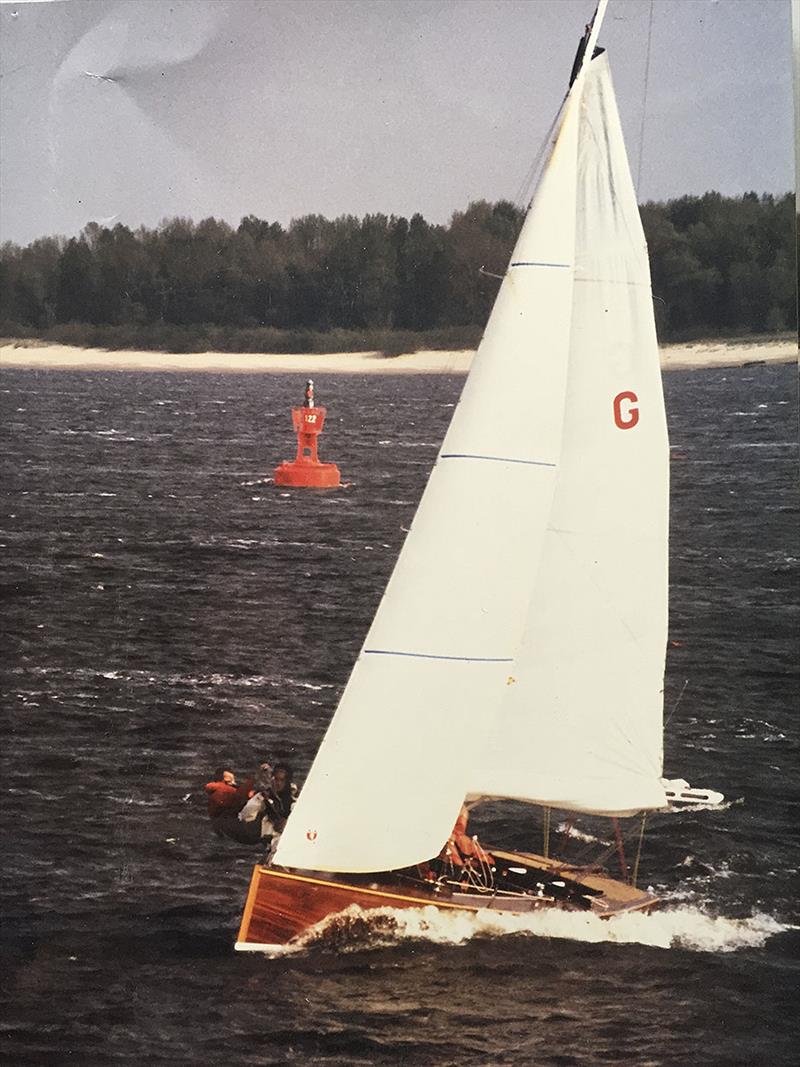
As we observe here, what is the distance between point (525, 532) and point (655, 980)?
5.53ft

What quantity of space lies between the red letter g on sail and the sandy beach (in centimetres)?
35

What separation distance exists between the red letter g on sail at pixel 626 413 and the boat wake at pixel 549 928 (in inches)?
70.5

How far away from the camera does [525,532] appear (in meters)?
6.44

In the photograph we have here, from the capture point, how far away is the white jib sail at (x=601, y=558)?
21.1ft

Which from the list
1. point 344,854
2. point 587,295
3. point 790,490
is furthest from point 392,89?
point 344,854

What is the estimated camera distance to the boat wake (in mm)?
6652

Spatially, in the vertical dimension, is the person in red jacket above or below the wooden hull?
above

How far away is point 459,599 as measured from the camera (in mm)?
6441

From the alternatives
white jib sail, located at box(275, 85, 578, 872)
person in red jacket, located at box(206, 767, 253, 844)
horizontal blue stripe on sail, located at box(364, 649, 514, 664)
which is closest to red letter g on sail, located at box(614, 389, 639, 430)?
white jib sail, located at box(275, 85, 578, 872)

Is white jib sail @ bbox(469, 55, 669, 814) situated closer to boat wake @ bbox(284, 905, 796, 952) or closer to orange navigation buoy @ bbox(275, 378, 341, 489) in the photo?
boat wake @ bbox(284, 905, 796, 952)

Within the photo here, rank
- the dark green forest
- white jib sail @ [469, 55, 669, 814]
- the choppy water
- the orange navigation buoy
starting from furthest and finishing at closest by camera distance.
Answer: the orange navigation buoy < the dark green forest < the choppy water < white jib sail @ [469, 55, 669, 814]

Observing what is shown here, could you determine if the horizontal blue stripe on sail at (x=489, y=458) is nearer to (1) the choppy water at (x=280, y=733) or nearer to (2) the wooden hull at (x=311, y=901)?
(1) the choppy water at (x=280, y=733)

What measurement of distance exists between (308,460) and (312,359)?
396mm

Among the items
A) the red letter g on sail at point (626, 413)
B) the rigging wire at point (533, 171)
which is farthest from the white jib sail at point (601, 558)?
the rigging wire at point (533, 171)
